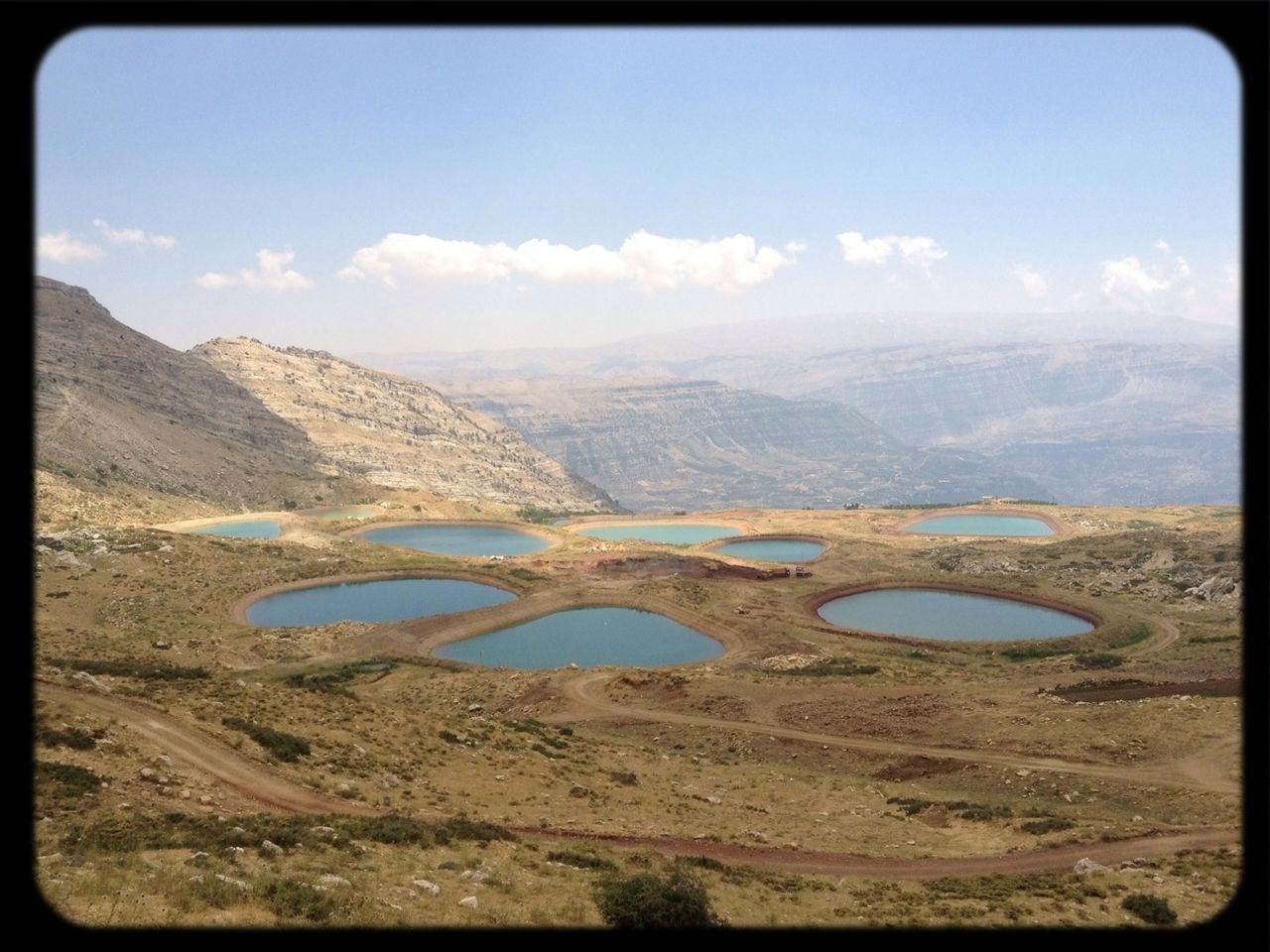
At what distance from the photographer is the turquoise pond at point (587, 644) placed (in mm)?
28031

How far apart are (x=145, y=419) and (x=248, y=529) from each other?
27.5m

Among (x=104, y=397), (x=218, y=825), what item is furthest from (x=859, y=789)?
(x=104, y=397)

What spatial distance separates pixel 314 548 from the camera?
1674 inches

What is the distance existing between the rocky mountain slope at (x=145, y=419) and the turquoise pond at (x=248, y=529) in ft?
28.0

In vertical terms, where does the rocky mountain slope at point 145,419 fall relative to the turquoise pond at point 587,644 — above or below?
above

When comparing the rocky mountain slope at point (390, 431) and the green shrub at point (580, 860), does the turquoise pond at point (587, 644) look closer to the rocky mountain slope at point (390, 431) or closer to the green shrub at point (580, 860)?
the green shrub at point (580, 860)

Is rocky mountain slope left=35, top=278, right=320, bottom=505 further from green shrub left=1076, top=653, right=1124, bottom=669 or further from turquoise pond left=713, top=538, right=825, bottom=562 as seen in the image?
green shrub left=1076, top=653, right=1124, bottom=669

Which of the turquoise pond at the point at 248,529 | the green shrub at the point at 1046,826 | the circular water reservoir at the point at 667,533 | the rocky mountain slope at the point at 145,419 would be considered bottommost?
the green shrub at the point at 1046,826

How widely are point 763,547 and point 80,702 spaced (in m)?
45.6

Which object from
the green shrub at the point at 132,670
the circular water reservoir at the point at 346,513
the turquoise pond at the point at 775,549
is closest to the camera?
the green shrub at the point at 132,670

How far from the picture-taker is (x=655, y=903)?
25.1ft

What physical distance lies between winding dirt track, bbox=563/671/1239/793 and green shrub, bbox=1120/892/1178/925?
263 inches

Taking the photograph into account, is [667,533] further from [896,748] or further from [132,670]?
[132,670]

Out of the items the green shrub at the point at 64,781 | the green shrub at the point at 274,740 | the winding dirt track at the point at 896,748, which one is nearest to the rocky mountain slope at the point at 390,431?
the winding dirt track at the point at 896,748
